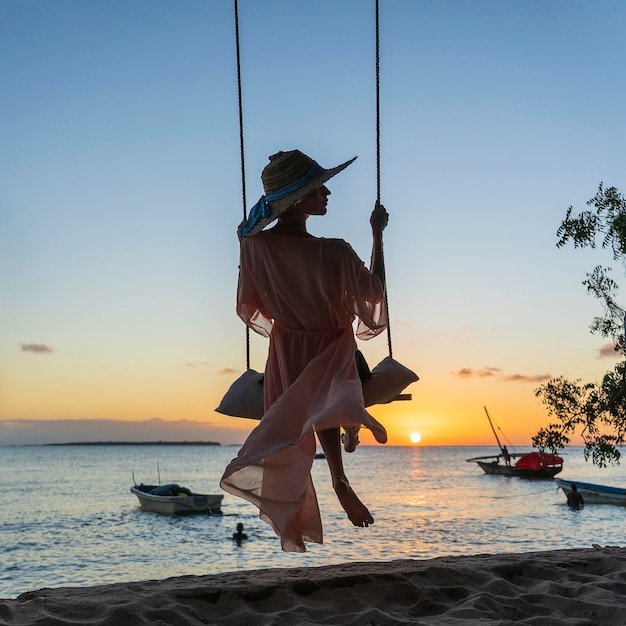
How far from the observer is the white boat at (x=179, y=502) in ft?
122

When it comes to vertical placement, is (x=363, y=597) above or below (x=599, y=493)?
above

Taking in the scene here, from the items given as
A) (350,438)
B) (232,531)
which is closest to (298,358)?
(350,438)

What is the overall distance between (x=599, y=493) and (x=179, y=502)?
22.1 meters

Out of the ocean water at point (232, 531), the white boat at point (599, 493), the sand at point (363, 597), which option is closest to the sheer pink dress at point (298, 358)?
the sand at point (363, 597)

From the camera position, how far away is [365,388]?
141 inches

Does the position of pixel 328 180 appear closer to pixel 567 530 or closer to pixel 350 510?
pixel 350 510

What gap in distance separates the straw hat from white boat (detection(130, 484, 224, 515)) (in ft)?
114

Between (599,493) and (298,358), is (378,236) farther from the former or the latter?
(599,493)

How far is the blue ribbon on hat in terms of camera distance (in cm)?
345

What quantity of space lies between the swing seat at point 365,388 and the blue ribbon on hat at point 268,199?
76 cm

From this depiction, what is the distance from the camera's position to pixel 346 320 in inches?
140

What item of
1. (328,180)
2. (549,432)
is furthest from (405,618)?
Result: (549,432)

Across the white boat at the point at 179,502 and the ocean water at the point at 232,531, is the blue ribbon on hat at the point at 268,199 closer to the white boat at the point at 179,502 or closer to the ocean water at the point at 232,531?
the ocean water at the point at 232,531

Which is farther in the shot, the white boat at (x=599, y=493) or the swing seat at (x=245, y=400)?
the white boat at (x=599, y=493)
